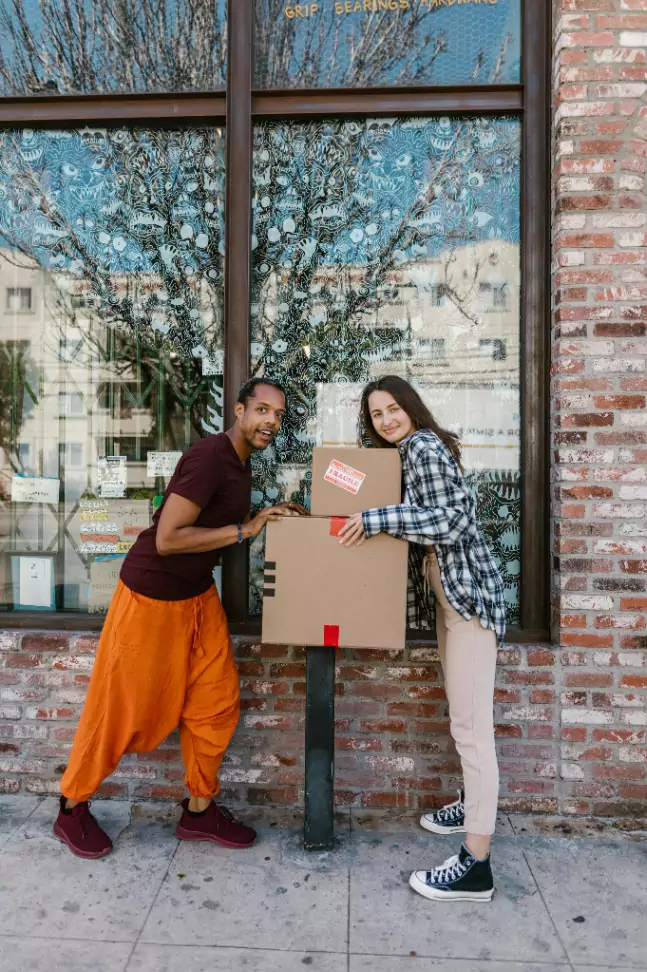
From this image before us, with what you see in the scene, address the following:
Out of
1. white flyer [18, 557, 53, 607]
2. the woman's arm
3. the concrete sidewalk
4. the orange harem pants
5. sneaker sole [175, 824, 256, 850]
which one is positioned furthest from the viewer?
white flyer [18, 557, 53, 607]

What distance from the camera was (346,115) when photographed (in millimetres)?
3301

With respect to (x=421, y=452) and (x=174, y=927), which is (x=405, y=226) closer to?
(x=421, y=452)

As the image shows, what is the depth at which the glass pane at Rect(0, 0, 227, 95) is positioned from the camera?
334cm

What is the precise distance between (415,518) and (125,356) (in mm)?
1907

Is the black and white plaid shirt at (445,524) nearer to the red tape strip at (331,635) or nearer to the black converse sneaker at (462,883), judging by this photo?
the red tape strip at (331,635)

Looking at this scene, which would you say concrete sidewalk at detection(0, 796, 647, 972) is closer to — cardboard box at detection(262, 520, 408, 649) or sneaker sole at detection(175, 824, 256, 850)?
sneaker sole at detection(175, 824, 256, 850)

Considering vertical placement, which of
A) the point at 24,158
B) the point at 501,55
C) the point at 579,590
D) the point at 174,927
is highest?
the point at 501,55

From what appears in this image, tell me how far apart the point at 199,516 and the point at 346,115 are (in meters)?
2.18

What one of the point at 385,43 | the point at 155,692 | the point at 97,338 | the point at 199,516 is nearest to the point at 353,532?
the point at 199,516

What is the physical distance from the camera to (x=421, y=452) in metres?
2.39

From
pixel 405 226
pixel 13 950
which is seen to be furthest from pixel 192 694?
pixel 405 226

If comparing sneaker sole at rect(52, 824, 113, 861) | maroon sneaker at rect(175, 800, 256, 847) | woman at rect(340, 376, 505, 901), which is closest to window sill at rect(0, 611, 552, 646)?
woman at rect(340, 376, 505, 901)

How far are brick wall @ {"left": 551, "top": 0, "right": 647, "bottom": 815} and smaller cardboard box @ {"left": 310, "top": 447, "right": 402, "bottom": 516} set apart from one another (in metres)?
0.94

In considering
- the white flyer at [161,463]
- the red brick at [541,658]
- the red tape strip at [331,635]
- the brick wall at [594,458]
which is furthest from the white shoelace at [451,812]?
the white flyer at [161,463]
